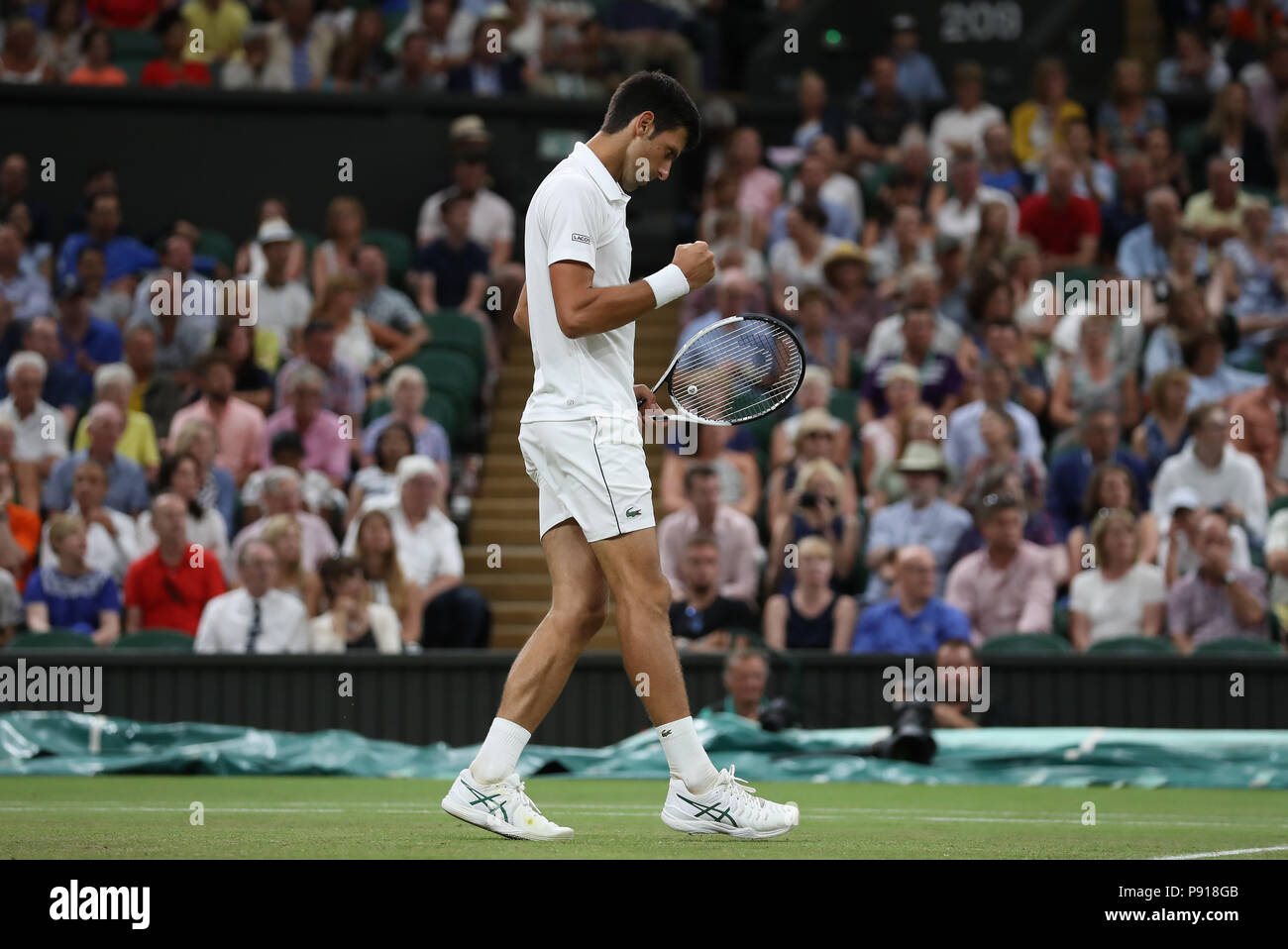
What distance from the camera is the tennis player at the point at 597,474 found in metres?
5.71

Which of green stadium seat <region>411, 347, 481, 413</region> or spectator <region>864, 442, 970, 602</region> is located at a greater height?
green stadium seat <region>411, 347, 481, 413</region>

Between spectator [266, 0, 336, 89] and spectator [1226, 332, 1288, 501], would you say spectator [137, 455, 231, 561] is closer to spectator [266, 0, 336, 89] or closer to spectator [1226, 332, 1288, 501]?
spectator [266, 0, 336, 89]

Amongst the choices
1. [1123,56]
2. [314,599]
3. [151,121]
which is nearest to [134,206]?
[151,121]

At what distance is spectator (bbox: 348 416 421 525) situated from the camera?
41.8ft

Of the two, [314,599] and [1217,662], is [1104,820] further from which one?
[314,599]

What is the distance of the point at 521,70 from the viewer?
1700 centimetres

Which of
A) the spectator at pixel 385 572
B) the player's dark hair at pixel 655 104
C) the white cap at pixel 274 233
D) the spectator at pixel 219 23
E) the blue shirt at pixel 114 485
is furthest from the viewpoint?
the spectator at pixel 219 23

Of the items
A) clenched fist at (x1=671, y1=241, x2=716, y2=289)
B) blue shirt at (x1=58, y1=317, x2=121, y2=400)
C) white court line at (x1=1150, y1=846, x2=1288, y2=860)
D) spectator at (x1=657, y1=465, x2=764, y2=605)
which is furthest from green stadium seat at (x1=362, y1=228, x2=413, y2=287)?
white court line at (x1=1150, y1=846, x2=1288, y2=860)

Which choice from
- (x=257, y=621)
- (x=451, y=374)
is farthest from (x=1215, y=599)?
(x=451, y=374)

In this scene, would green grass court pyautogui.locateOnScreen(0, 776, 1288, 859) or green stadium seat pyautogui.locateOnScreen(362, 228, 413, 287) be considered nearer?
green grass court pyautogui.locateOnScreen(0, 776, 1288, 859)

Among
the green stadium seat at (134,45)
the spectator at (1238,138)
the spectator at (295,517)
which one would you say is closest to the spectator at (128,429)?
the spectator at (295,517)

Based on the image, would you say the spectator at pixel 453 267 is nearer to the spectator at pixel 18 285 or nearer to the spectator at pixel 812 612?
the spectator at pixel 18 285

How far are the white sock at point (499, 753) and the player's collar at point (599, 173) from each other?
1.62 m

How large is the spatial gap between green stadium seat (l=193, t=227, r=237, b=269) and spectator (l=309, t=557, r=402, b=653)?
503 cm
